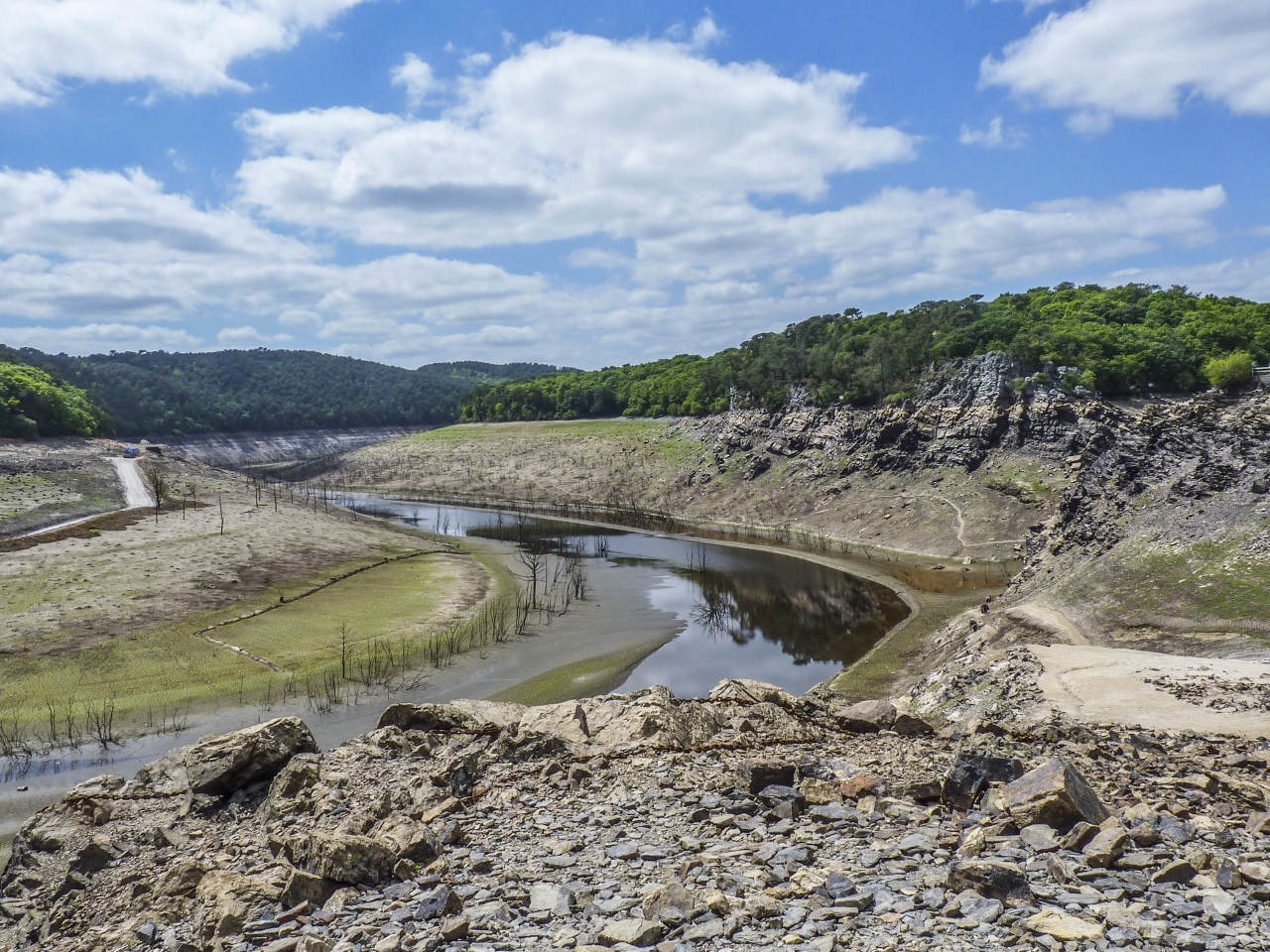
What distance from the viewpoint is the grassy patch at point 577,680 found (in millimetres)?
38906

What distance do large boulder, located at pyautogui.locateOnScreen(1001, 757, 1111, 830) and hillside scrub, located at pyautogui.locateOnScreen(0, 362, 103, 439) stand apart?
148 meters

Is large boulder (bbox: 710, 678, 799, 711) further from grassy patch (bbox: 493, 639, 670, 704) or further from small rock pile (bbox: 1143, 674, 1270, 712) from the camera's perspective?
grassy patch (bbox: 493, 639, 670, 704)

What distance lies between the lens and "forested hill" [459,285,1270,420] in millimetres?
93688

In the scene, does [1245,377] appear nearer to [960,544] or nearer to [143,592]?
[960,544]

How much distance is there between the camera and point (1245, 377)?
8006 cm

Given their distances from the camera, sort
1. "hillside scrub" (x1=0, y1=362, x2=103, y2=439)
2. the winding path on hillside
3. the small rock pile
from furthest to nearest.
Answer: "hillside scrub" (x1=0, y1=362, x2=103, y2=439)
the winding path on hillside
the small rock pile

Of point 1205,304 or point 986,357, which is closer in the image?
point 986,357

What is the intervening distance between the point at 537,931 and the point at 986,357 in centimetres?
9919

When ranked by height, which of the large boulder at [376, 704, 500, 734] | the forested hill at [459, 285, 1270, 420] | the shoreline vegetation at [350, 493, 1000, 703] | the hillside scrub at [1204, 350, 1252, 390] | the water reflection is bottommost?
the water reflection

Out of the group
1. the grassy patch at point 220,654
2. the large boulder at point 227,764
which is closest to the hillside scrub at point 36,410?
the grassy patch at point 220,654

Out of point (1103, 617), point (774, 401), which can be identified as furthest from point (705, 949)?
point (774, 401)

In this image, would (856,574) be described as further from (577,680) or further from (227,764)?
(227,764)

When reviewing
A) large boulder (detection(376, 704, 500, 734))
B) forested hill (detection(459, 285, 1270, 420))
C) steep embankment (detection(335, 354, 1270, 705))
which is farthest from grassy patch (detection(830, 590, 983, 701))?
forested hill (detection(459, 285, 1270, 420))

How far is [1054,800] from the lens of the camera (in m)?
12.2
